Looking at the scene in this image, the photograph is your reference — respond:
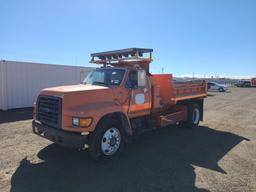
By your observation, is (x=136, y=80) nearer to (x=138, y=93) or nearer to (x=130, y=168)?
(x=138, y=93)

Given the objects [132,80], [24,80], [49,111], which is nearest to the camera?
[49,111]

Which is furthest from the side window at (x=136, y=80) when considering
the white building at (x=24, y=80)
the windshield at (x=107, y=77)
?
the white building at (x=24, y=80)

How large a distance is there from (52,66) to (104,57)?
9160 millimetres

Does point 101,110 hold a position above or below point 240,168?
above

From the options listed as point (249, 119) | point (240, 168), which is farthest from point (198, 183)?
point (249, 119)

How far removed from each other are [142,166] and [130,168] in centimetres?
29

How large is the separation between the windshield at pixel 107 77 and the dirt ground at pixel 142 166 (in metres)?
1.90

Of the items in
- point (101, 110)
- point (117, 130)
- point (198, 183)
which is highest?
A: point (101, 110)

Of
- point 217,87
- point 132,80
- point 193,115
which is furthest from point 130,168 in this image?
point 217,87

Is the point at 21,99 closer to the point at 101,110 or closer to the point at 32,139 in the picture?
the point at 32,139

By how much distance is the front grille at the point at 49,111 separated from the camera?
15.4 ft

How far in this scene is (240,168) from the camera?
189 inches

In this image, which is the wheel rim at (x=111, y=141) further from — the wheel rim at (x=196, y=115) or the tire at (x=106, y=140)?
the wheel rim at (x=196, y=115)

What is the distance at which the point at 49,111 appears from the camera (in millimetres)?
4965
